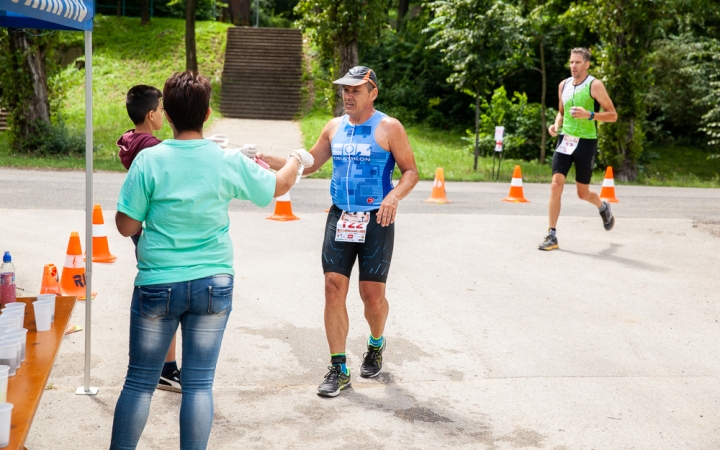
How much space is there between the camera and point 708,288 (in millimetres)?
7867

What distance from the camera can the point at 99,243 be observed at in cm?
802

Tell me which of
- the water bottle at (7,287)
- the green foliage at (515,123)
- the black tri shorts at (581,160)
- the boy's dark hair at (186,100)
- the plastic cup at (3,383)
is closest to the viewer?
the plastic cup at (3,383)

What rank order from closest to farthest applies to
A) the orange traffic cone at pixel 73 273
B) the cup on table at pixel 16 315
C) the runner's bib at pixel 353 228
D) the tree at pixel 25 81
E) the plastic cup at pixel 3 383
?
the plastic cup at pixel 3 383
the cup on table at pixel 16 315
the runner's bib at pixel 353 228
the orange traffic cone at pixel 73 273
the tree at pixel 25 81

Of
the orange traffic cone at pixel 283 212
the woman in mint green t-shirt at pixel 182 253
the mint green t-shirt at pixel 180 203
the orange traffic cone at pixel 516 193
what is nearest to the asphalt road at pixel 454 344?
the orange traffic cone at pixel 283 212

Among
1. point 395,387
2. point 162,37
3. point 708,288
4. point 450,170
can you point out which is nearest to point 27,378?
point 395,387

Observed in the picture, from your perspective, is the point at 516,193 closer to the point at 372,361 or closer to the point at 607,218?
the point at 607,218

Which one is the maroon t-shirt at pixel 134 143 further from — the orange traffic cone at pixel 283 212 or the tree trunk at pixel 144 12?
the tree trunk at pixel 144 12

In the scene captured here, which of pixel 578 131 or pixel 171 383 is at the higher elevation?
pixel 578 131

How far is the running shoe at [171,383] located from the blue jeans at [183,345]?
56.6 inches

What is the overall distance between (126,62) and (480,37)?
57.1ft

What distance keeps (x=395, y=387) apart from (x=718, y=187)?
16.8 m

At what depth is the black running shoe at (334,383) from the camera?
484cm

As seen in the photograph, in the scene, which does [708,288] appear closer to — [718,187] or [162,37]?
[718,187]

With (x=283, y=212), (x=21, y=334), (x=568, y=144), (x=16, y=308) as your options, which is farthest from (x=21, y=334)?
(x=283, y=212)
